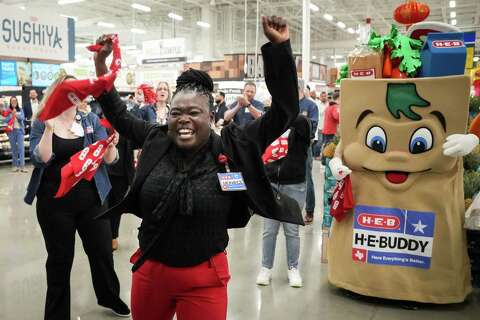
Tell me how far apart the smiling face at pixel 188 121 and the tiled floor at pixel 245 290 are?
176cm

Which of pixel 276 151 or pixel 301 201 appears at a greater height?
pixel 276 151

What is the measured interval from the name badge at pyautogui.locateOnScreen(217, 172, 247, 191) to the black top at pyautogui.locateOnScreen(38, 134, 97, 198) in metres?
1.31

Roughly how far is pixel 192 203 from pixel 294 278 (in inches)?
84.2

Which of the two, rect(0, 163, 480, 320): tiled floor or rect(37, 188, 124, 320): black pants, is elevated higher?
rect(37, 188, 124, 320): black pants

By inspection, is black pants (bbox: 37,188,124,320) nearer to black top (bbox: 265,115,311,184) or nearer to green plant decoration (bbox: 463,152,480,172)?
black top (bbox: 265,115,311,184)

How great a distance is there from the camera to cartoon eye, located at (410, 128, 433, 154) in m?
2.85

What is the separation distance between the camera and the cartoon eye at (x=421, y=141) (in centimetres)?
285

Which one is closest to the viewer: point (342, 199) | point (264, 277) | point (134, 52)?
point (342, 199)

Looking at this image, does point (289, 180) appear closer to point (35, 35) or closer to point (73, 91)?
point (73, 91)

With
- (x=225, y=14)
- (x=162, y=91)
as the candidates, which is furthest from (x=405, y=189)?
(x=225, y=14)

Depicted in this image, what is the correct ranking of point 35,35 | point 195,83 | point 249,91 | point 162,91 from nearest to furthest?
point 195,83, point 249,91, point 162,91, point 35,35

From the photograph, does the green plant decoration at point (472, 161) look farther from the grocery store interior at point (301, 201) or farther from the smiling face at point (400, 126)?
the smiling face at point (400, 126)

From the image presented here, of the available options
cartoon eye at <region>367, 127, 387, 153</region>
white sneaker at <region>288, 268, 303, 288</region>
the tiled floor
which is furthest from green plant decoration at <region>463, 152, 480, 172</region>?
white sneaker at <region>288, 268, 303, 288</region>

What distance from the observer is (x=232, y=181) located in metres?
1.53
